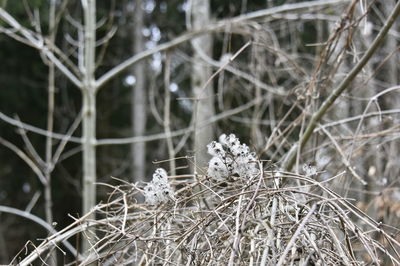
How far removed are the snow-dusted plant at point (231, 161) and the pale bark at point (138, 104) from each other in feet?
24.7

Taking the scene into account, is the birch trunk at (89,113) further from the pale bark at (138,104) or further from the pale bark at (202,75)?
the pale bark at (138,104)

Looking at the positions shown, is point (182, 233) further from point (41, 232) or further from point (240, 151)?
point (41, 232)

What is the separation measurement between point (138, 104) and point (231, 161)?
8.06 metres

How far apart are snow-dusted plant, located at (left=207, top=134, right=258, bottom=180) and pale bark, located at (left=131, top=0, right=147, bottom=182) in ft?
24.7

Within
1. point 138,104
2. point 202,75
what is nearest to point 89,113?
point 202,75

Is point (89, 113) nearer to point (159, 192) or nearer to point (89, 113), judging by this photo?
point (89, 113)

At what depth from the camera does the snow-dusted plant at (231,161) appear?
140 cm

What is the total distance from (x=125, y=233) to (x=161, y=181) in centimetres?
17

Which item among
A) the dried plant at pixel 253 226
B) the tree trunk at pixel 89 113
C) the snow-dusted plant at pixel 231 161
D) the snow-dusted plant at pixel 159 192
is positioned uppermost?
the tree trunk at pixel 89 113

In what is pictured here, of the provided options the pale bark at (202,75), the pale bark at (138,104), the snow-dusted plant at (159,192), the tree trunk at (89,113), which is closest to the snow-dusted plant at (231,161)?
the snow-dusted plant at (159,192)

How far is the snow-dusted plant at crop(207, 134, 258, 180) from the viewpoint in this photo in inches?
55.2

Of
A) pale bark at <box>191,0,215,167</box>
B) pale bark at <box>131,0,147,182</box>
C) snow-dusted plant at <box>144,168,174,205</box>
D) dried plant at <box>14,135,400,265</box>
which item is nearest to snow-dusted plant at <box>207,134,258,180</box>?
dried plant at <box>14,135,400,265</box>

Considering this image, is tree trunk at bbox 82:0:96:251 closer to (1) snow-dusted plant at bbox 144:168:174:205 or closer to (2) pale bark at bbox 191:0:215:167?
(2) pale bark at bbox 191:0:215:167

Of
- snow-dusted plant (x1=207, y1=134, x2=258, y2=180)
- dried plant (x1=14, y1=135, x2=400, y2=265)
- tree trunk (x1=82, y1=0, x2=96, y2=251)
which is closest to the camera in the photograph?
dried plant (x1=14, y1=135, x2=400, y2=265)
